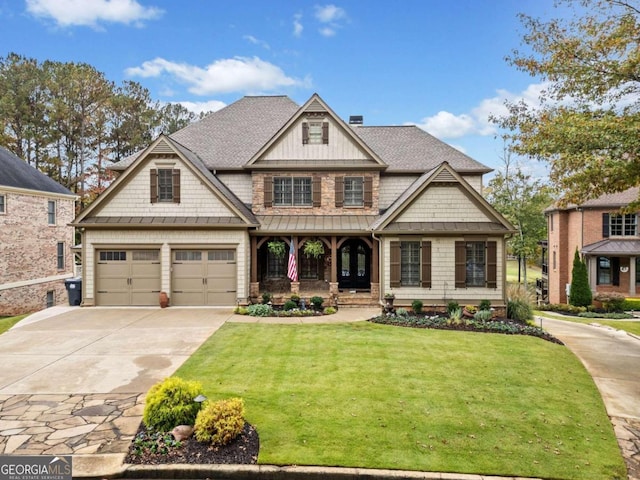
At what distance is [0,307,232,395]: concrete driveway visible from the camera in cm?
766

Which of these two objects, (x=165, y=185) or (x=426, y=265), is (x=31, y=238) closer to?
(x=165, y=185)

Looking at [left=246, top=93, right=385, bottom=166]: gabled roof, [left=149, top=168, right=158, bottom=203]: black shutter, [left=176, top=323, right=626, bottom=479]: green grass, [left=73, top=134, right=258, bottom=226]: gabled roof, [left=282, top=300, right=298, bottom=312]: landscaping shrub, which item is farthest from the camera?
[left=246, top=93, right=385, bottom=166]: gabled roof

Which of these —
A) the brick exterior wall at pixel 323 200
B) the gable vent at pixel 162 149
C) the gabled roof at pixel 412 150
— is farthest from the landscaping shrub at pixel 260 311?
the gabled roof at pixel 412 150

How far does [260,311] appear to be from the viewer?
1440cm

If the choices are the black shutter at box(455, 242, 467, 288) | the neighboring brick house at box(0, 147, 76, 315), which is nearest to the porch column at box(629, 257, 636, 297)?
the black shutter at box(455, 242, 467, 288)

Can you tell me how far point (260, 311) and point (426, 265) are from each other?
707 cm

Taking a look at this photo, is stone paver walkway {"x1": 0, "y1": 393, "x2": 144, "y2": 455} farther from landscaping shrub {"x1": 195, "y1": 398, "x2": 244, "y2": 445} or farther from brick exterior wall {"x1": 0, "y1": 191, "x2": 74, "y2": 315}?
brick exterior wall {"x1": 0, "y1": 191, "x2": 74, "y2": 315}

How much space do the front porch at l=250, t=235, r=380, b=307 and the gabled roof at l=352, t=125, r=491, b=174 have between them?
182 inches

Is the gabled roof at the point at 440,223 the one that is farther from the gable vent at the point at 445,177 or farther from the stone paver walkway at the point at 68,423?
the stone paver walkway at the point at 68,423

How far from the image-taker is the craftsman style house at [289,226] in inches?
609

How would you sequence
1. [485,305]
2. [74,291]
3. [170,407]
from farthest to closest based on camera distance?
[74,291] < [485,305] < [170,407]

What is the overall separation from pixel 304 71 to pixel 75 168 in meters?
26.4

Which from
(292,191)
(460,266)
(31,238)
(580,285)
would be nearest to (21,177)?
(31,238)

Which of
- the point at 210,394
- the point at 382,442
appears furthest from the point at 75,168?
the point at 382,442
